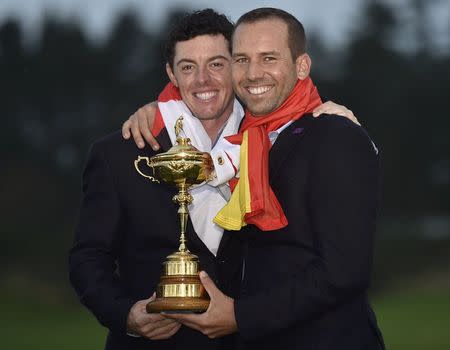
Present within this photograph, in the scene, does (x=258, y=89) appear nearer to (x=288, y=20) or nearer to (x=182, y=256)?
(x=288, y=20)

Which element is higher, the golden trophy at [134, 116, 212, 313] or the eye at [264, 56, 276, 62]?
the eye at [264, 56, 276, 62]

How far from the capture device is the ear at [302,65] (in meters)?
4.90

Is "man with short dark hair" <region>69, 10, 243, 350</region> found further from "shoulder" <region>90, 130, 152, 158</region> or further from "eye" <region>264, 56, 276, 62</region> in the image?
"eye" <region>264, 56, 276, 62</region>

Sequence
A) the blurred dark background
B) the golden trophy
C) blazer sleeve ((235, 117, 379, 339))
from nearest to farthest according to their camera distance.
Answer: blazer sleeve ((235, 117, 379, 339)) → the golden trophy → the blurred dark background

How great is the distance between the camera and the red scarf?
4.70 m

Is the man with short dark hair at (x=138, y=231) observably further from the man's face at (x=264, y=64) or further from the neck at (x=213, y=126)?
the man's face at (x=264, y=64)

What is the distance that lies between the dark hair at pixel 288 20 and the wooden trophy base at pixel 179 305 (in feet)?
3.53

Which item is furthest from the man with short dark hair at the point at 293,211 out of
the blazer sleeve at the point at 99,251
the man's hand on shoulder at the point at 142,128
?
the man's hand on shoulder at the point at 142,128

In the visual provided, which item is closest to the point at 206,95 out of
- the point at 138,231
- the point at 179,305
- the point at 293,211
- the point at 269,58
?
the point at 138,231

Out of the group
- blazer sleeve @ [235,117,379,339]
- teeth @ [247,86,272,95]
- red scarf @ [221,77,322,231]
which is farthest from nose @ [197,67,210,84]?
blazer sleeve @ [235,117,379,339]

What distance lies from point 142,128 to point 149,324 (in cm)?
103

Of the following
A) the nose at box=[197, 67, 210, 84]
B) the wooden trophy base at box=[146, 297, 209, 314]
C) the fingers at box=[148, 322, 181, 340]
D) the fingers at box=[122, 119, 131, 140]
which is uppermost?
the nose at box=[197, 67, 210, 84]

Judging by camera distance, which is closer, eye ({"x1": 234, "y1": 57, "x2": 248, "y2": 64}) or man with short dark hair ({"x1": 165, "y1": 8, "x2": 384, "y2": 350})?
man with short dark hair ({"x1": 165, "y1": 8, "x2": 384, "y2": 350})

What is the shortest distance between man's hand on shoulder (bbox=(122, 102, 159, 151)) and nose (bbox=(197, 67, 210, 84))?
0.90 feet
